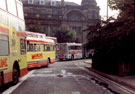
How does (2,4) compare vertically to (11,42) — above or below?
above

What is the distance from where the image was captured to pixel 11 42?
1116 cm

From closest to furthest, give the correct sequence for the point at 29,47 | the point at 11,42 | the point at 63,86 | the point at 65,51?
the point at 11,42 → the point at 63,86 → the point at 29,47 → the point at 65,51

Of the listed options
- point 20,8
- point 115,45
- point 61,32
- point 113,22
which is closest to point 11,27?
point 20,8

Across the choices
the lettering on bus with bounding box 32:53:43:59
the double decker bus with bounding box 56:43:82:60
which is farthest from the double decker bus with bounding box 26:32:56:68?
the double decker bus with bounding box 56:43:82:60

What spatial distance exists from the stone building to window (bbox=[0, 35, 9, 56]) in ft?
189

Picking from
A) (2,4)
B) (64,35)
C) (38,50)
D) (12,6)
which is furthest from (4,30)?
(64,35)

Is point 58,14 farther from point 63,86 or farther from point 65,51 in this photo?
point 63,86

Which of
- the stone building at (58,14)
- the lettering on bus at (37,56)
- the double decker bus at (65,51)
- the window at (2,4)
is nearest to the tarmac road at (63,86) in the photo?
the window at (2,4)

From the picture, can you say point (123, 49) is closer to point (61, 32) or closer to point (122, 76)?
point (122, 76)

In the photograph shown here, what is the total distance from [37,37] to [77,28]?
51.3m

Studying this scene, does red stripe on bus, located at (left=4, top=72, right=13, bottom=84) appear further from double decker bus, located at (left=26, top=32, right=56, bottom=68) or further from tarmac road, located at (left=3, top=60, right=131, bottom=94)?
double decker bus, located at (left=26, top=32, right=56, bottom=68)

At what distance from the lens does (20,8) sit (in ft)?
45.2

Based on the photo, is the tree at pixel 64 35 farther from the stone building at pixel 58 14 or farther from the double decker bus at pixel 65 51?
the double decker bus at pixel 65 51

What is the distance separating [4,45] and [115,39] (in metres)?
8.17
